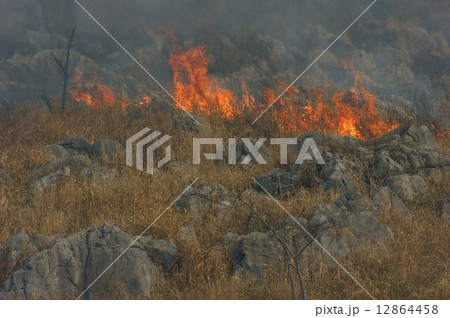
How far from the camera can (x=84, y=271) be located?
17.0ft

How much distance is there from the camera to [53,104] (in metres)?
12.1

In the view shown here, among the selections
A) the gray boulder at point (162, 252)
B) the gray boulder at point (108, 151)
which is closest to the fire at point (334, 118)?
the gray boulder at point (108, 151)

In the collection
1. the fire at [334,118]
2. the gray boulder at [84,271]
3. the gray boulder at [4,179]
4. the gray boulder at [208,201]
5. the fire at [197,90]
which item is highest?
the fire at [197,90]

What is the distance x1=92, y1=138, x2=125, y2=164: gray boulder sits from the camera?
344 inches

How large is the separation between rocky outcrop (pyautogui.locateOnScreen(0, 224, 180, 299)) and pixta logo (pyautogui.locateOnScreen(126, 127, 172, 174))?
2.80 m

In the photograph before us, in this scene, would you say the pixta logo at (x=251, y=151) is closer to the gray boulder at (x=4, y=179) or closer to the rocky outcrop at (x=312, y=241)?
the rocky outcrop at (x=312, y=241)

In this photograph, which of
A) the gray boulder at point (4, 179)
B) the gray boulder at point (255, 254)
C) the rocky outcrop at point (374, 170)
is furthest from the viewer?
the gray boulder at point (4, 179)

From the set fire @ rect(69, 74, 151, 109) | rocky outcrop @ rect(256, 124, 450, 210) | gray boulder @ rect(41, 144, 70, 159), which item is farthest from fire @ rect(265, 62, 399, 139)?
gray boulder @ rect(41, 144, 70, 159)

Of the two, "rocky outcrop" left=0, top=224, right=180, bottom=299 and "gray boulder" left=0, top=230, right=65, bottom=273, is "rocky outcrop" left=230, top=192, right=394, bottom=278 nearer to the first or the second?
"rocky outcrop" left=0, top=224, right=180, bottom=299

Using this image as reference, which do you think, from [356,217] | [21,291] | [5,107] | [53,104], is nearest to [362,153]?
[356,217]

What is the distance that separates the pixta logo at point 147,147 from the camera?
28.6ft

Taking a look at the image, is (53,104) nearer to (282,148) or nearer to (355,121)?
(282,148)

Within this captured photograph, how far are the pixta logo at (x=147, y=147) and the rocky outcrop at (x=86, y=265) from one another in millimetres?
2804

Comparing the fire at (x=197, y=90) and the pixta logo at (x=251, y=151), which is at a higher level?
the fire at (x=197, y=90)
